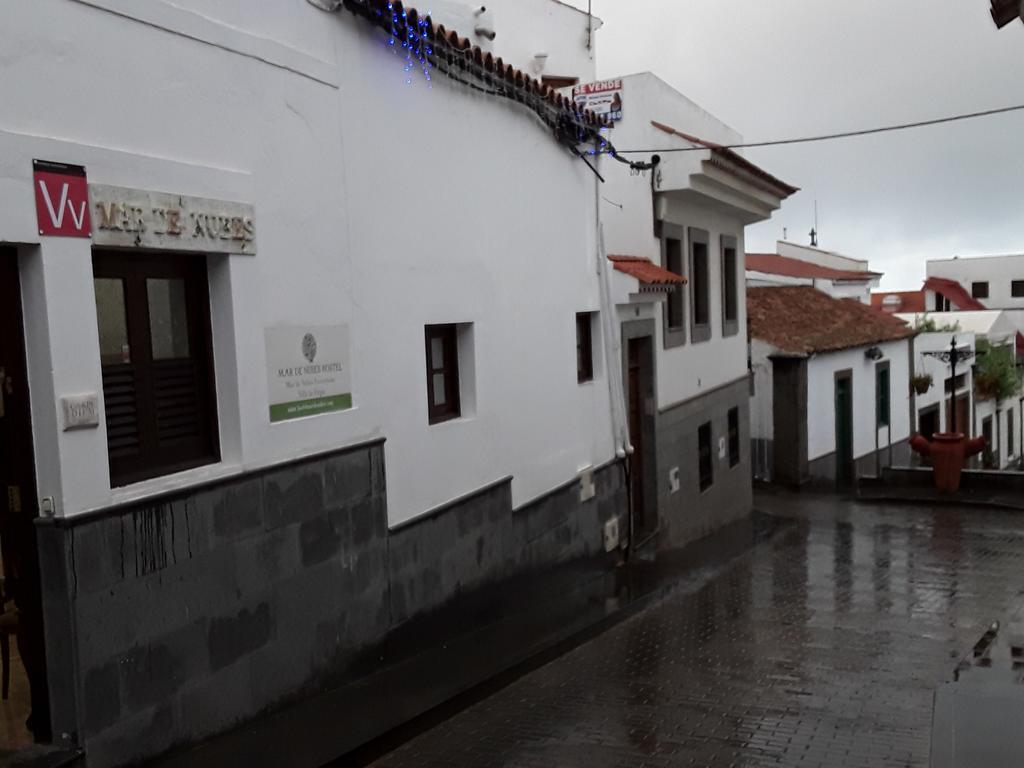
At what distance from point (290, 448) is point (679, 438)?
10.0 meters

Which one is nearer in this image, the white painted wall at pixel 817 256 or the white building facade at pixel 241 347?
the white building facade at pixel 241 347

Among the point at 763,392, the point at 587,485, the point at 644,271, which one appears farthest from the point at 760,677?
the point at 763,392

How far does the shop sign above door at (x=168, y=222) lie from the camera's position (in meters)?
4.86

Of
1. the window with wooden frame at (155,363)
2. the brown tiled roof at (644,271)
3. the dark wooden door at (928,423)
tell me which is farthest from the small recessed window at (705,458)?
the dark wooden door at (928,423)

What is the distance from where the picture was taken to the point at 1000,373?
108 ft

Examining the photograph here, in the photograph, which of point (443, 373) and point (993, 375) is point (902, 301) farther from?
point (443, 373)

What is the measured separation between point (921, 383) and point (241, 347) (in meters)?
25.5

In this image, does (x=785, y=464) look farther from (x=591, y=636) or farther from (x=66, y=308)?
(x=66, y=308)

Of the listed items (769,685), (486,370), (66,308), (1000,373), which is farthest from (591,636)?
(1000,373)

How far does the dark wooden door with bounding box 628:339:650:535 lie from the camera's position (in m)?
13.8

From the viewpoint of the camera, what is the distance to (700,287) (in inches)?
667

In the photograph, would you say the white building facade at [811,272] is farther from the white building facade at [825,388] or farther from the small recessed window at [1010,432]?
the small recessed window at [1010,432]

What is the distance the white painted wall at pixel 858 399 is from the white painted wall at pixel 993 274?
2771cm

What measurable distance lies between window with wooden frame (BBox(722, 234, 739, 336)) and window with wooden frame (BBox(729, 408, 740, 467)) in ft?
4.93
